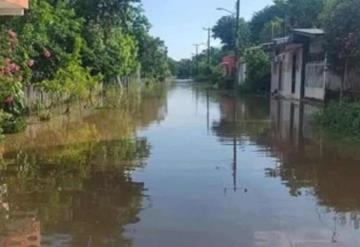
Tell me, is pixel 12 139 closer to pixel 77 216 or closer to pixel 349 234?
pixel 77 216

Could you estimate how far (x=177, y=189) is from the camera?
10047 millimetres

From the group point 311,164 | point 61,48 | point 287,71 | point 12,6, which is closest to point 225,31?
point 287,71

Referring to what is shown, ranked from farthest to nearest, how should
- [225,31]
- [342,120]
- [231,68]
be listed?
[225,31], [231,68], [342,120]

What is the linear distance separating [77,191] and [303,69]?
2882cm

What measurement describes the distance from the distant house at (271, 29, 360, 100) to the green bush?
25.5 feet

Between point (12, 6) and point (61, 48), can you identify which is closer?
point (12, 6)

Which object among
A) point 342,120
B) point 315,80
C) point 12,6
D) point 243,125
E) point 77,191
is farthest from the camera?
point 315,80

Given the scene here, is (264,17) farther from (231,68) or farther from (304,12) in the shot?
(304,12)

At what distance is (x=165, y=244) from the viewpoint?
6883 mm

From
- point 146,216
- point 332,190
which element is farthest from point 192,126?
point 146,216

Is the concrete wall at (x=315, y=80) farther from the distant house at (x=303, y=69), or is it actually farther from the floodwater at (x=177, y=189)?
the floodwater at (x=177, y=189)

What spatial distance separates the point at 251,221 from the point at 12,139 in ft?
33.0

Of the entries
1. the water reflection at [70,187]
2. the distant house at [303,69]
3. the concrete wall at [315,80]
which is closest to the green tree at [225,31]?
the distant house at [303,69]

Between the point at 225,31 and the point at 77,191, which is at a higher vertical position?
the point at 225,31
